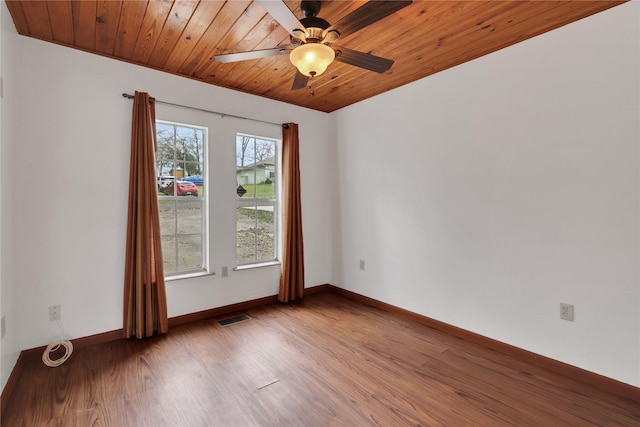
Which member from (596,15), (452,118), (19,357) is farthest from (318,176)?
(19,357)

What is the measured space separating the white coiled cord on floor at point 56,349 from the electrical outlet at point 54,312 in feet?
0.18

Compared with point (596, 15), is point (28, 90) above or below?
below

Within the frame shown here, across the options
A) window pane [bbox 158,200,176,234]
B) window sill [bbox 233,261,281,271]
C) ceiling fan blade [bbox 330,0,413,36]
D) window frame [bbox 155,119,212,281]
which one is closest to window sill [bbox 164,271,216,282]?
window frame [bbox 155,119,212,281]

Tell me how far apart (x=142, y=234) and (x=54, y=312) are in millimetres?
912

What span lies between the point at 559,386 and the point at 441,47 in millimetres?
2831

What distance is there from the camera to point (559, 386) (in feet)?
7.01

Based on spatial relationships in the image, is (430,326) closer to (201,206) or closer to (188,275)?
(188,275)

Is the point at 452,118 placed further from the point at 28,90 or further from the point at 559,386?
the point at 28,90

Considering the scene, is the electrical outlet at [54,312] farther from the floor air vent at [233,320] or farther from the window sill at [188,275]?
the floor air vent at [233,320]

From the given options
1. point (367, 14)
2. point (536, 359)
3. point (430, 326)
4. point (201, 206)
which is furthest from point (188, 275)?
point (536, 359)

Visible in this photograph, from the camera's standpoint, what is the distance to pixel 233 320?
329 centimetres

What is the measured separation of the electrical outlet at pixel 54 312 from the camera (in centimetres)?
249

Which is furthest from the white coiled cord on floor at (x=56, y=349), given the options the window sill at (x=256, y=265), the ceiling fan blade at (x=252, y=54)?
the ceiling fan blade at (x=252, y=54)

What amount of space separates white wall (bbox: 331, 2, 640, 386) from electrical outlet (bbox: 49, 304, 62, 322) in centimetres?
324
